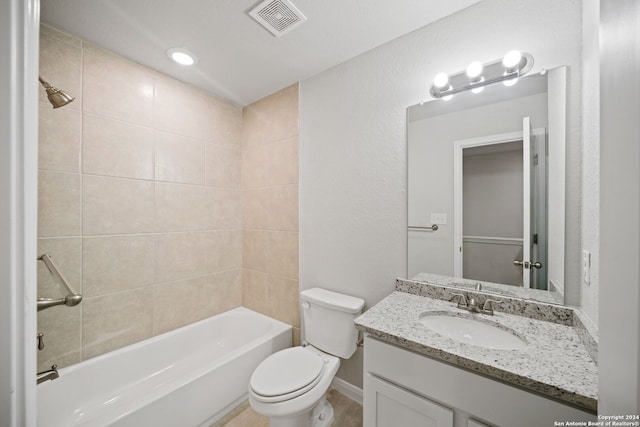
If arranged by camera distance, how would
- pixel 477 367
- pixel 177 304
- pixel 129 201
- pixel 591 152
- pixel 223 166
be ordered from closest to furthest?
1. pixel 477 367
2. pixel 591 152
3. pixel 129 201
4. pixel 177 304
5. pixel 223 166

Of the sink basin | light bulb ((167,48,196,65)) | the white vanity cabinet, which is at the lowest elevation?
the white vanity cabinet

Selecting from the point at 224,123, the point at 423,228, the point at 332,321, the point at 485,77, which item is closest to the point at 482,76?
the point at 485,77

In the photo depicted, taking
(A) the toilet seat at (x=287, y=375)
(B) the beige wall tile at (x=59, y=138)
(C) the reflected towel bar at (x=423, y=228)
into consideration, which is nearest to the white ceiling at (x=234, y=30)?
(B) the beige wall tile at (x=59, y=138)

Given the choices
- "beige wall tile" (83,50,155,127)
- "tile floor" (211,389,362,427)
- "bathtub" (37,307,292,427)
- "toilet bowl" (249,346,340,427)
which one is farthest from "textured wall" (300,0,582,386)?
"beige wall tile" (83,50,155,127)

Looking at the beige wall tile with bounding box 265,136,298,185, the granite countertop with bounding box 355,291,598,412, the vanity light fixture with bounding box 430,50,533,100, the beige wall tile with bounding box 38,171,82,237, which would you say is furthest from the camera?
the beige wall tile with bounding box 265,136,298,185

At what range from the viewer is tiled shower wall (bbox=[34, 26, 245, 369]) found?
1.39 metres

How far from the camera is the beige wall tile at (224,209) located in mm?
2127

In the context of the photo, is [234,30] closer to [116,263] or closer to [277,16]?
[277,16]

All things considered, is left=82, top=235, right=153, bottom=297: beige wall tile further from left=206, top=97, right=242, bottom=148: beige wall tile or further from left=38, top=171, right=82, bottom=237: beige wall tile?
left=206, top=97, right=242, bottom=148: beige wall tile

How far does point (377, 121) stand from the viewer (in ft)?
5.18

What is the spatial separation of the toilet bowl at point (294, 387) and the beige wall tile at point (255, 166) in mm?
1421

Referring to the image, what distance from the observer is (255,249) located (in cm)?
228

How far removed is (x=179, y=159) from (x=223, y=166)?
38 centimetres

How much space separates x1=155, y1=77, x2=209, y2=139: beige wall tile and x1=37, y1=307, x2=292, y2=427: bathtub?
161 centimetres
